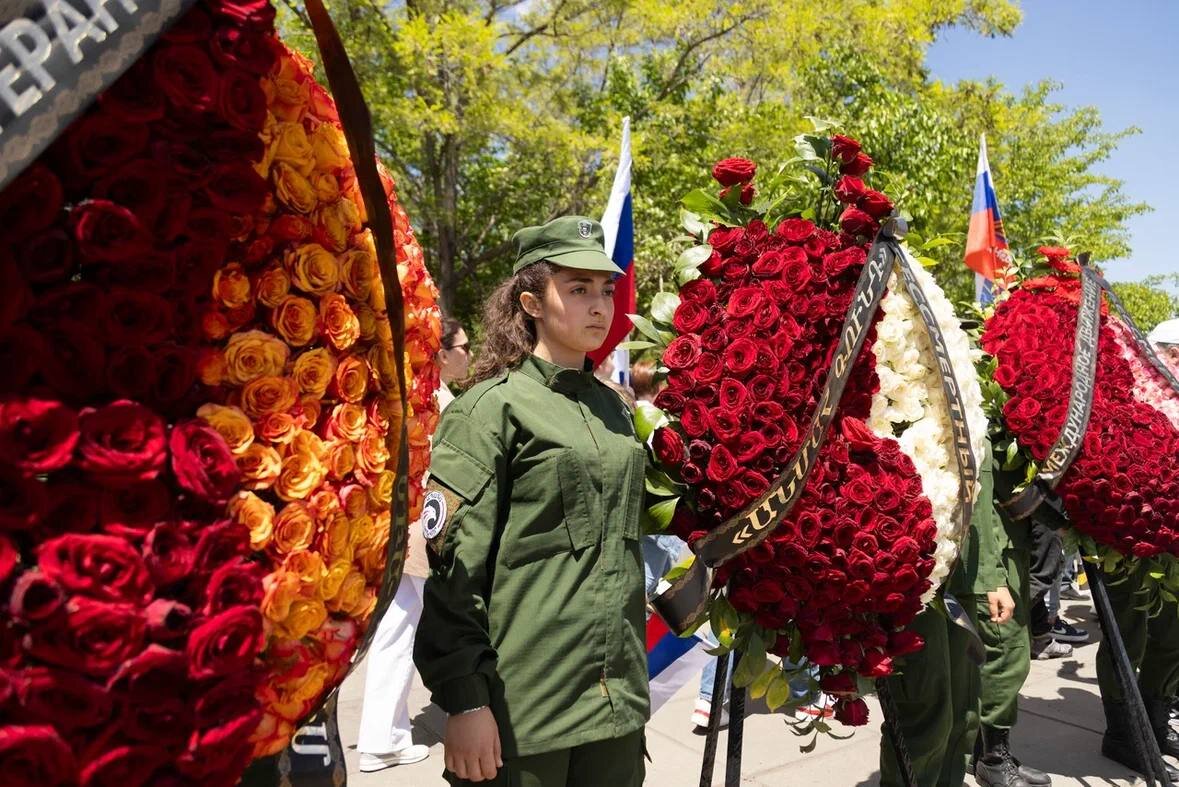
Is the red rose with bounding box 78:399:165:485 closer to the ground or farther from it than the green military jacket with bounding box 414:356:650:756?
farther from it

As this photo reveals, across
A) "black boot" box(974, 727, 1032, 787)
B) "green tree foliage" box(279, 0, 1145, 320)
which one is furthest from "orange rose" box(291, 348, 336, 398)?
"green tree foliage" box(279, 0, 1145, 320)

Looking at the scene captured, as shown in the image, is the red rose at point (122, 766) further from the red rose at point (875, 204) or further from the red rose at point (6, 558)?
the red rose at point (875, 204)

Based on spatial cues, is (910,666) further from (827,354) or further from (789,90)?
(789,90)

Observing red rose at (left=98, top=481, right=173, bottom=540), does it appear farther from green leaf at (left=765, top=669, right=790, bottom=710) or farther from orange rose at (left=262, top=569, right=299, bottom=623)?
green leaf at (left=765, top=669, right=790, bottom=710)

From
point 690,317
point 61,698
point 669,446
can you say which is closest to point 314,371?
point 61,698

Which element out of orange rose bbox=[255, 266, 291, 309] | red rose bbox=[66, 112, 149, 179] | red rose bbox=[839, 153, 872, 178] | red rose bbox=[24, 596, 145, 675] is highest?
red rose bbox=[839, 153, 872, 178]

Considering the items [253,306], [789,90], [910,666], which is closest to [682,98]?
[789,90]

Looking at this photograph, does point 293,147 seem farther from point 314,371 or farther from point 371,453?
point 371,453

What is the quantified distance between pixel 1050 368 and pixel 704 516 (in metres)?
2.15

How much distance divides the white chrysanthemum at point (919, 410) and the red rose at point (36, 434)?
2.04 m

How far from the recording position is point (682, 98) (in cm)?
1535

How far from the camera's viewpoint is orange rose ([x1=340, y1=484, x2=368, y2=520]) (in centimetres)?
129

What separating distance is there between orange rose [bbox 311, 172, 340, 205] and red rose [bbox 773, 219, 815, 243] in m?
1.48

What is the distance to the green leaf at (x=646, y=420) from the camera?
7.88 feet
